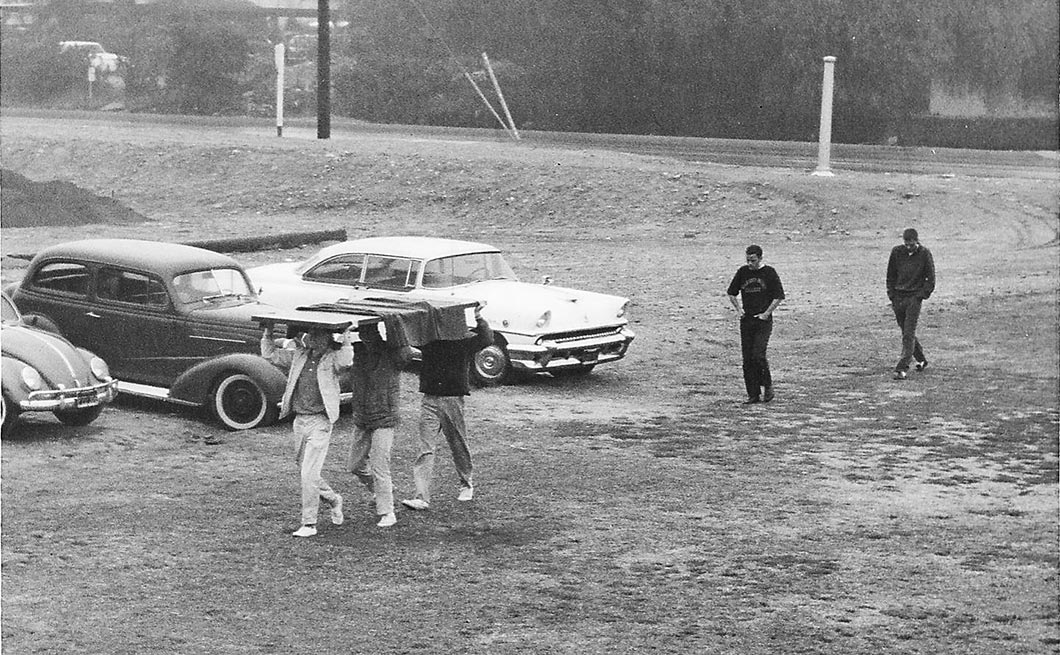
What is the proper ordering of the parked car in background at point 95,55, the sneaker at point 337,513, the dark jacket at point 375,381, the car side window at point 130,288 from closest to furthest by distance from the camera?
1. the dark jacket at point 375,381
2. the sneaker at point 337,513
3. the car side window at point 130,288
4. the parked car in background at point 95,55

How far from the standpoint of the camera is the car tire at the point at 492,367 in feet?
49.0

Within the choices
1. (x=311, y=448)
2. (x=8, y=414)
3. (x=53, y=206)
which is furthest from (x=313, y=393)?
(x=53, y=206)

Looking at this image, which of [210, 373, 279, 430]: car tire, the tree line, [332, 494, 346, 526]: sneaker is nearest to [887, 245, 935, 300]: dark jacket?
[210, 373, 279, 430]: car tire

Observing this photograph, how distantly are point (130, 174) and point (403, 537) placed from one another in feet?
83.8

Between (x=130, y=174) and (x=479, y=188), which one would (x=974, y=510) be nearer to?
(x=479, y=188)

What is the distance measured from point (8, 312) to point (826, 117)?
762 inches

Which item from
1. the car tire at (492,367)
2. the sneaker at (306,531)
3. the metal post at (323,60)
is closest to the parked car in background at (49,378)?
the sneaker at (306,531)

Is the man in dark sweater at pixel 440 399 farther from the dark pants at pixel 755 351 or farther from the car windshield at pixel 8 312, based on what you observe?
the car windshield at pixel 8 312

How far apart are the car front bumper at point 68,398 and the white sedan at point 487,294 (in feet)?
9.85

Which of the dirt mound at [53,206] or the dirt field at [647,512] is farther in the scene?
the dirt mound at [53,206]

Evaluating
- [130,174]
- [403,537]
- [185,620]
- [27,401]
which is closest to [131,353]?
[27,401]

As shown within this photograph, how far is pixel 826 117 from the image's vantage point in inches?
1133

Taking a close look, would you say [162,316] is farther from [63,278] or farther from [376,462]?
[376,462]

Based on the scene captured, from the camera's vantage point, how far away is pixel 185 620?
8.03 metres
